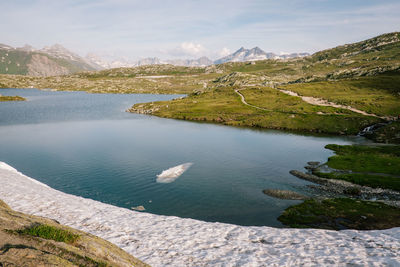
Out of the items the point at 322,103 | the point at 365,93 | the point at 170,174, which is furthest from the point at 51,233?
the point at 365,93

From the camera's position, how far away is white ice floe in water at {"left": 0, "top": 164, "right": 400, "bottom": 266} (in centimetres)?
1858

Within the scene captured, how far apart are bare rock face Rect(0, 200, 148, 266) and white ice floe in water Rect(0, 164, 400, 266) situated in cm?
619

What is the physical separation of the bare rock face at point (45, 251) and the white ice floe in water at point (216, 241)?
6.19 metres

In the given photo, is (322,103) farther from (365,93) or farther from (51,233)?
(51,233)

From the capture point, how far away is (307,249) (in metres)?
20.6

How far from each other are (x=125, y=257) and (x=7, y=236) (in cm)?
561

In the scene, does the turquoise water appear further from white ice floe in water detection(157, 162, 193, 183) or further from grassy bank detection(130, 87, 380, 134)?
grassy bank detection(130, 87, 380, 134)

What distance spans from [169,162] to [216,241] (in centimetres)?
4022

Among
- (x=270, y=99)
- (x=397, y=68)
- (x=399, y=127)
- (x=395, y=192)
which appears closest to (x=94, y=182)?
(x=395, y=192)

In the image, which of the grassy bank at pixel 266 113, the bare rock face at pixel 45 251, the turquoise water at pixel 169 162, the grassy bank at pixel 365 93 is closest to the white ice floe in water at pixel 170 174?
the turquoise water at pixel 169 162

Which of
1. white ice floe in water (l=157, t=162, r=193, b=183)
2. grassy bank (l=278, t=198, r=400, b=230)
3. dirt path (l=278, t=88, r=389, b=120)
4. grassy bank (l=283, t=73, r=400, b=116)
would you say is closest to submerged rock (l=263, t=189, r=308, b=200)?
grassy bank (l=278, t=198, r=400, b=230)

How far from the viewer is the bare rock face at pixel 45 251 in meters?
9.65

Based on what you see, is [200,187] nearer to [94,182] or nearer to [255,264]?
[94,182]

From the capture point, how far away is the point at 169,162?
6094cm
